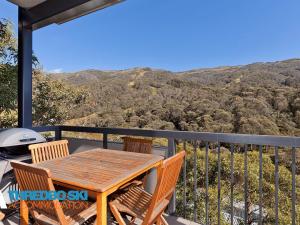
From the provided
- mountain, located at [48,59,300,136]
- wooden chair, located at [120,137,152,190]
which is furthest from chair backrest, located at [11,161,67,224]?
mountain, located at [48,59,300,136]

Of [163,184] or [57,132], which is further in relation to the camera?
[57,132]

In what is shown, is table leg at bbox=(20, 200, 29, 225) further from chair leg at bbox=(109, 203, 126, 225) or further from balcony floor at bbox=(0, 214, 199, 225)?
balcony floor at bbox=(0, 214, 199, 225)

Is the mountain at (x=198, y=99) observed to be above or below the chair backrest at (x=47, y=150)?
above

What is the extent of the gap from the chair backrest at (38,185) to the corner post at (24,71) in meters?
2.20

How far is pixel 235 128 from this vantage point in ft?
38.0

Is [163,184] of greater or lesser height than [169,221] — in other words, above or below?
above

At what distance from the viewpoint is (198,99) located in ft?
44.2

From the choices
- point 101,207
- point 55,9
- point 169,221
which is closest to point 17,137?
point 101,207

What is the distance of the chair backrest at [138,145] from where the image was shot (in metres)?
2.86

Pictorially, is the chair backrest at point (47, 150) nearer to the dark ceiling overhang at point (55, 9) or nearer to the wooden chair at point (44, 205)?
the wooden chair at point (44, 205)

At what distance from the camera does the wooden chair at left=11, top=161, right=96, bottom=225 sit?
57.5 inches

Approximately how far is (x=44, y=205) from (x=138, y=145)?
1473 mm

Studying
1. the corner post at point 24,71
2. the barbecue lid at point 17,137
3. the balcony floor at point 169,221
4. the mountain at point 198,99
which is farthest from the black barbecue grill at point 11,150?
the mountain at point 198,99

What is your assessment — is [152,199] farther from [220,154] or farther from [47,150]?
[47,150]
